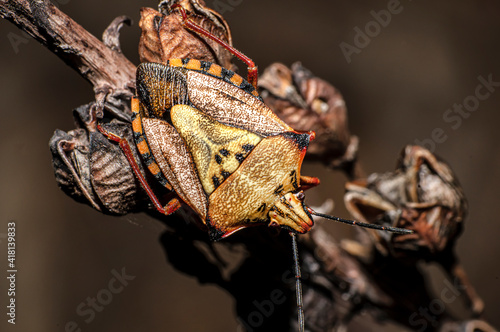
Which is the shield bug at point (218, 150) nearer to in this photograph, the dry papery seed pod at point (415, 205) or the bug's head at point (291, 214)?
the bug's head at point (291, 214)

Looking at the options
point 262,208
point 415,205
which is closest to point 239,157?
point 262,208

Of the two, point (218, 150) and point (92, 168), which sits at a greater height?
point (218, 150)

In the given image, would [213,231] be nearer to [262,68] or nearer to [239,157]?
[239,157]

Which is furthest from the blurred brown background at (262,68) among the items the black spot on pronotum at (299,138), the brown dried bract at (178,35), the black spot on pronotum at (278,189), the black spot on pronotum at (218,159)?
the black spot on pronotum at (299,138)

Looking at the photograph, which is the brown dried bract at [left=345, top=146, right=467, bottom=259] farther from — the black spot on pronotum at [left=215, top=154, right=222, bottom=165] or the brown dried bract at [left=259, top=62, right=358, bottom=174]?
the black spot on pronotum at [left=215, top=154, right=222, bottom=165]

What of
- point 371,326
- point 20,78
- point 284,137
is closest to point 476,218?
point 371,326

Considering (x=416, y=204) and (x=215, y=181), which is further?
(x=416, y=204)

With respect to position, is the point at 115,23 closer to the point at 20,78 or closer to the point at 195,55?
the point at 195,55
